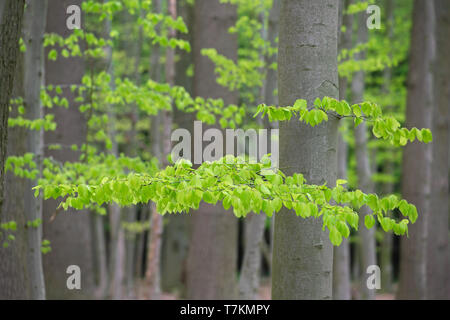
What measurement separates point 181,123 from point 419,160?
5164 mm

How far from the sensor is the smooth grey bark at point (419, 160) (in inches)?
417

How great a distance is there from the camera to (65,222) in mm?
9930

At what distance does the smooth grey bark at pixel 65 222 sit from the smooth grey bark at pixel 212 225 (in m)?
2.03

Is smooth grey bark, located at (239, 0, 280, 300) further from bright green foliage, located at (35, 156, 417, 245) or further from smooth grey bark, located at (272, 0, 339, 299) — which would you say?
bright green foliage, located at (35, 156, 417, 245)

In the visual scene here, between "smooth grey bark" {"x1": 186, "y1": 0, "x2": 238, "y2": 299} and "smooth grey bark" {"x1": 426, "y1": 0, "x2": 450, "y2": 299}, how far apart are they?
4.75 meters

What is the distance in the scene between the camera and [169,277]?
Answer: 1588 cm

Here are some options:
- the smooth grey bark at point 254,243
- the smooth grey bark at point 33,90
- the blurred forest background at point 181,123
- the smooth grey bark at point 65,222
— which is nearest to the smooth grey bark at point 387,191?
the blurred forest background at point 181,123

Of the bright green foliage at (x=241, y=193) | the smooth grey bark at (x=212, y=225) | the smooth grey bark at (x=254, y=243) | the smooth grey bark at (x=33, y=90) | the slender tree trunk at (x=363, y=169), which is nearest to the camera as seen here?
the bright green foliage at (x=241, y=193)

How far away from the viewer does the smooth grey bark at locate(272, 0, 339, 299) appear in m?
3.88

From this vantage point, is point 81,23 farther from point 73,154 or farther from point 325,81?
point 325,81

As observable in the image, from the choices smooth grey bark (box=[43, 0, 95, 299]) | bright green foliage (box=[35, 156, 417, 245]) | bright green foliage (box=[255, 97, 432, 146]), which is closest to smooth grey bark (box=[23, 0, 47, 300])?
bright green foliage (box=[35, 156, 417, 245])

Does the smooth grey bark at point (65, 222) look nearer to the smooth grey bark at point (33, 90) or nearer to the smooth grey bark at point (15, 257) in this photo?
the smooth grey bark at point (15, 257)

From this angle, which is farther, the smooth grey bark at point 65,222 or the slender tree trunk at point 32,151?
the smooth grey bark at point 65,222
